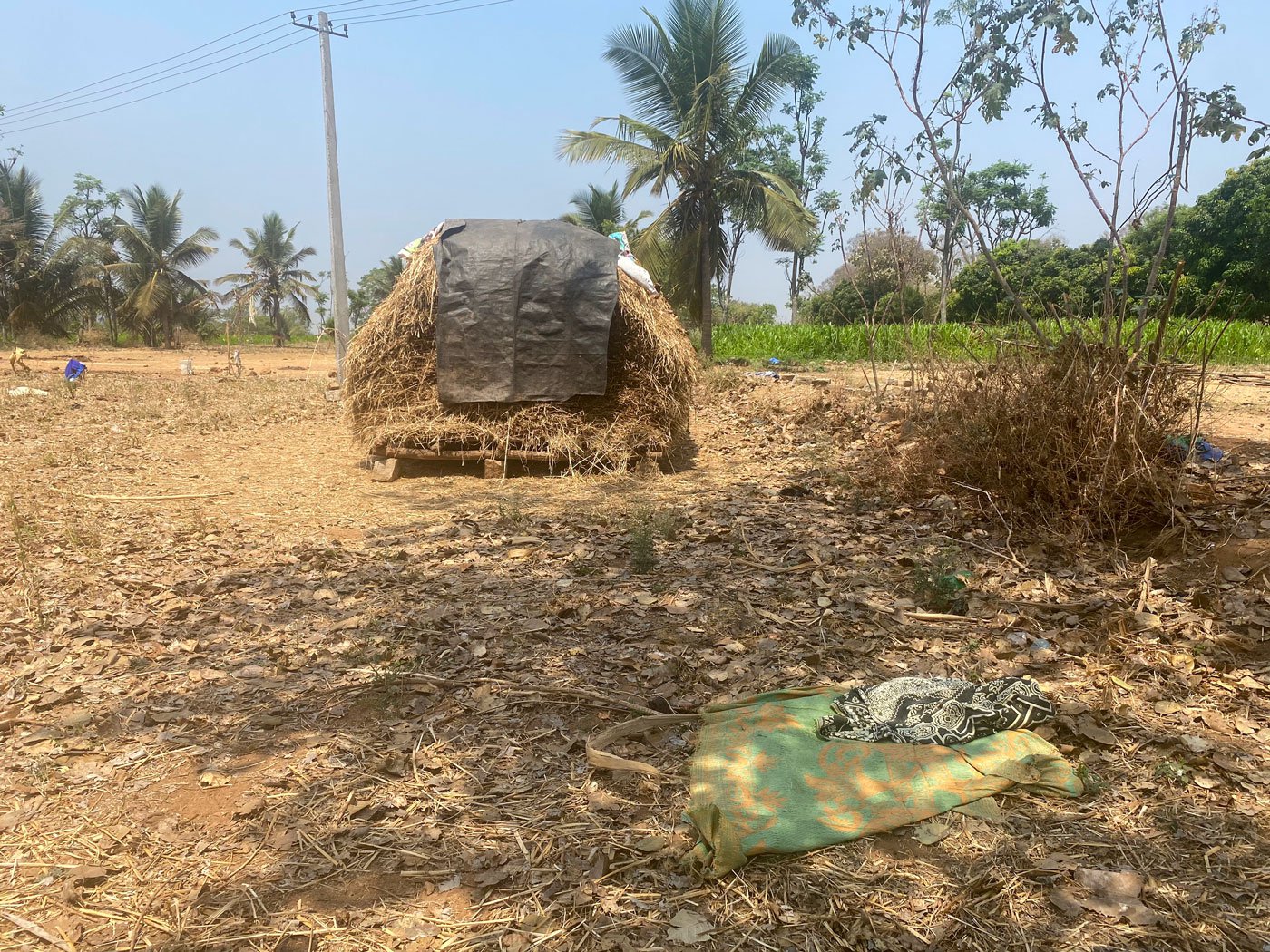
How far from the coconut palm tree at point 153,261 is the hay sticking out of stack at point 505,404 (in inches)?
1244

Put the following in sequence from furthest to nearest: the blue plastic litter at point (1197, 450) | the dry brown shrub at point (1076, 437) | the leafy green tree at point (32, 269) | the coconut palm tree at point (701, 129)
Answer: the leafy green tree at point (32, 269), the coconut palm tree at point (701, 129), the blue plastic litter at point (1197, 450), the dry brown shrub at point (1076, 437)

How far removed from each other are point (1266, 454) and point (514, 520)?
4911 mm

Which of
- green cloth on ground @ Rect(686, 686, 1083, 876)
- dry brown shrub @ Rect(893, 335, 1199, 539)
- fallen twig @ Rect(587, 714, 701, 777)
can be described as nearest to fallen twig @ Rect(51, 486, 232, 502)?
fallen twig @ Rect(587, 714, 701, 777)

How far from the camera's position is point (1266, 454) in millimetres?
5242

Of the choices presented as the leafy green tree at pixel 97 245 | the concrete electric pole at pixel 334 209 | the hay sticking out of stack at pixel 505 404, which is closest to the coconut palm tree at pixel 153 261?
the leafy green tree at pixel 97 245

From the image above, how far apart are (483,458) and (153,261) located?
113 ft

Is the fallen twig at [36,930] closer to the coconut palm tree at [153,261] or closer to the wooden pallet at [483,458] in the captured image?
the wooden pallet at [483,458]

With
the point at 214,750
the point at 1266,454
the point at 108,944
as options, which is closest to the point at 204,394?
the point at 214,750

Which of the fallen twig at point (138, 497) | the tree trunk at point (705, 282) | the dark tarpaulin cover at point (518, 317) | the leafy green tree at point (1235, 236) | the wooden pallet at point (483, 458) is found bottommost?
the fallen twig at point (138, 497)

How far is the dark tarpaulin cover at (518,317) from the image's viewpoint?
261 inches

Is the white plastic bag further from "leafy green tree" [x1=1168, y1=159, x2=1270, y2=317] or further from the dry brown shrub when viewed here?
"leafy green tree" [x1=1168, y1=159, x2=1270, y2=317]

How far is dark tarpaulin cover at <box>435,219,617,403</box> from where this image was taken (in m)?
6.62

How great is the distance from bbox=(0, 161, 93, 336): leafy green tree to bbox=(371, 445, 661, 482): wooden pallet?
29448mm

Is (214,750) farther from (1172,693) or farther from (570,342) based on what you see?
(570,342)
